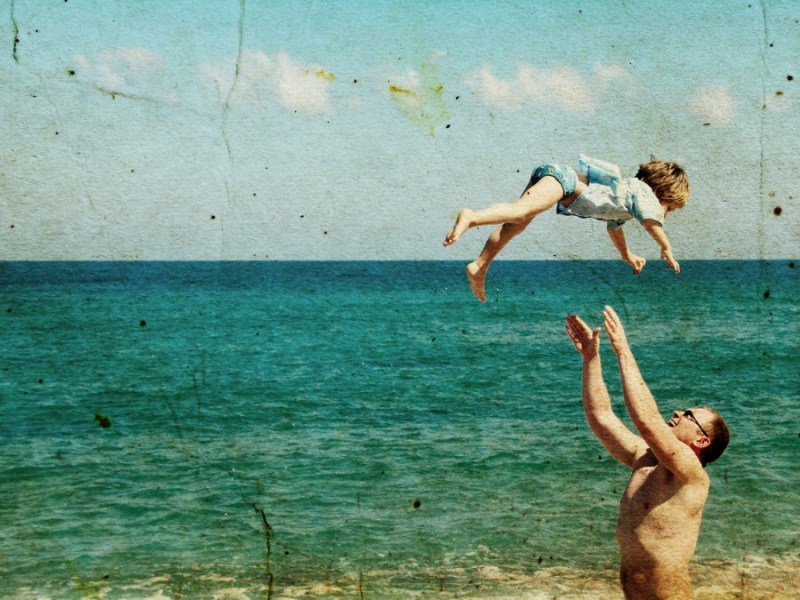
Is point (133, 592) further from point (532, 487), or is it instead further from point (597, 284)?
point (597, 284)

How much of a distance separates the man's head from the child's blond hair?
96cm

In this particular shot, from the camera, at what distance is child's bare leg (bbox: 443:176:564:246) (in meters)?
4.02

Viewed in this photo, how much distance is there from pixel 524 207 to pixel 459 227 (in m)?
0.42

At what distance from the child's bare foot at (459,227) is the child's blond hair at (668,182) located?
0.85 meters

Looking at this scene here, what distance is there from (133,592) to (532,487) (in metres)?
6.38

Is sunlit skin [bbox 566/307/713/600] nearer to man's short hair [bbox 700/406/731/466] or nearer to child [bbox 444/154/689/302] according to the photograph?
man's short hair [bbox 700/406/731/466]

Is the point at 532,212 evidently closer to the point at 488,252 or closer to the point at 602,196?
the point at 602,196

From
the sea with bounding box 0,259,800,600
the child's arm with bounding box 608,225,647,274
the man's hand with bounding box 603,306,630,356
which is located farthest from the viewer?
the sea with bounding box 0,259,800,600

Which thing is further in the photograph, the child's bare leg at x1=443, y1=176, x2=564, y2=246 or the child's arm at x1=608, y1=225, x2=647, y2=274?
the child's arm at x1=608, y1=225, x2=647, y2=274

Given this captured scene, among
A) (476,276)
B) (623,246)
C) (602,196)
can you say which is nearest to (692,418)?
(602,196)

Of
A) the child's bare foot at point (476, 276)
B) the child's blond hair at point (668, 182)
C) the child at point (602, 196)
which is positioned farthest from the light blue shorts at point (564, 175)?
the child's bare foot at point (476, 276)

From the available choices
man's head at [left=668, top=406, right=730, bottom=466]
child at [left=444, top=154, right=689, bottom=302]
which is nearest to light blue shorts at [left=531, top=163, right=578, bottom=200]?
child at [left=444, top=154, right=689, bottom=302]

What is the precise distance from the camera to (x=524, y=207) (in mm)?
4168

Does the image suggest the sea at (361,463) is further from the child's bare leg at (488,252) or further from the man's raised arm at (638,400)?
the man's raised arm at (638,400)
